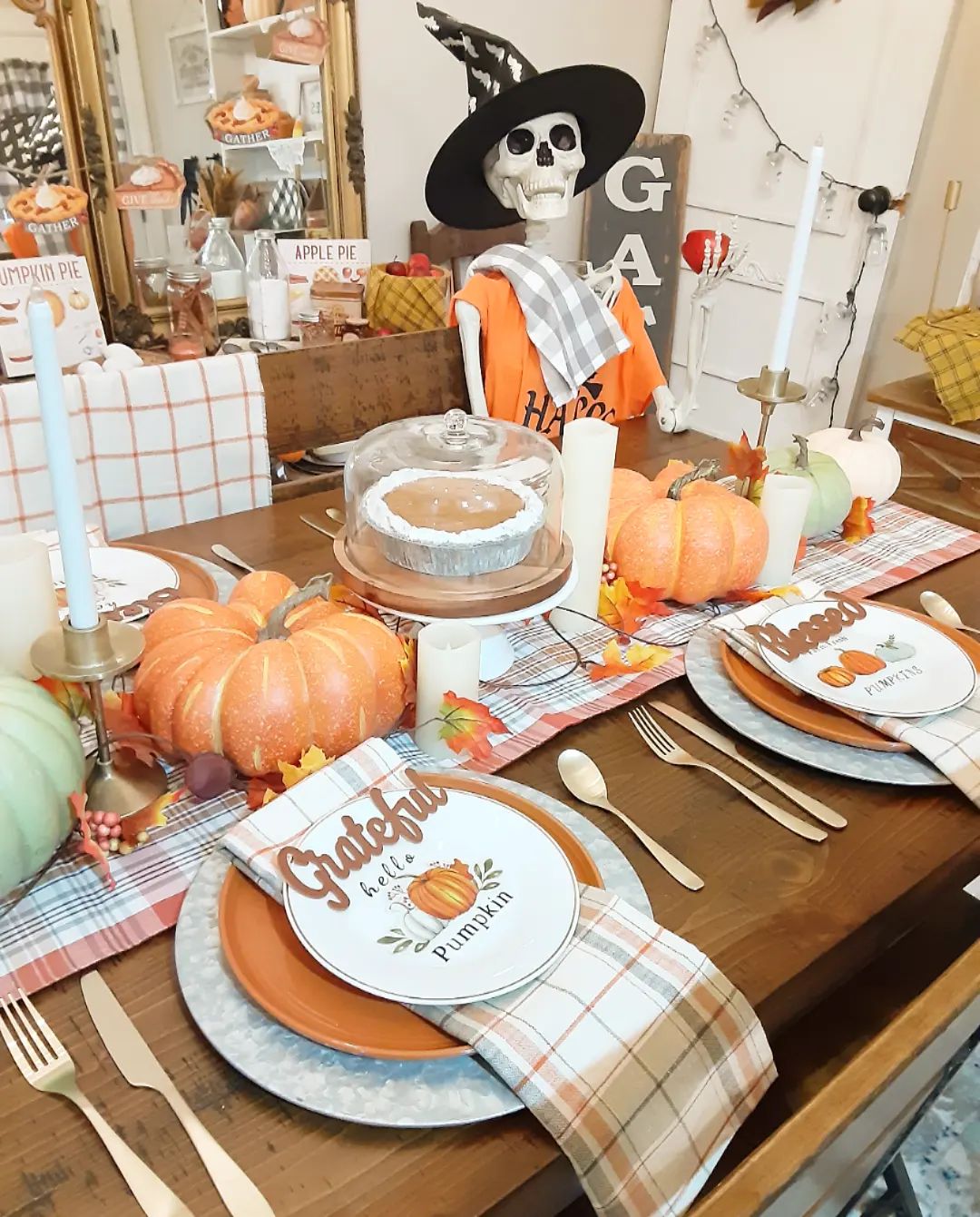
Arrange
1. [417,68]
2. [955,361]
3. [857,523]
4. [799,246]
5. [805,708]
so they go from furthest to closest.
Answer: [417,68] < [955,361] < [857,523] < [799,246] < [805,708]

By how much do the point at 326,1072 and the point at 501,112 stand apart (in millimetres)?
1729

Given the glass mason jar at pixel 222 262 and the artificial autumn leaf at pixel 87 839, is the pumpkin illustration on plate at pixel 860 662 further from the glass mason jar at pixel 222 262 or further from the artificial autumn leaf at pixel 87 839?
the glass mason jar at pixel 222 262

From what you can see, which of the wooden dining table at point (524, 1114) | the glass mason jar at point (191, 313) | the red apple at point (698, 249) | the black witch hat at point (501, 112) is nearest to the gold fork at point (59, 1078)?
the wooden dining table at point (524, 1114)

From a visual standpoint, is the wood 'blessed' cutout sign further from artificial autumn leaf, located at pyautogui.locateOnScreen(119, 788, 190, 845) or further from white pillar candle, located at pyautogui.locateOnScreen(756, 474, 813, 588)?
artificial autumn leaf, located at pyautogui.locateOnScreen(119, 788, 190, 845)

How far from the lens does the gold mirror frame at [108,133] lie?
5.85 feet

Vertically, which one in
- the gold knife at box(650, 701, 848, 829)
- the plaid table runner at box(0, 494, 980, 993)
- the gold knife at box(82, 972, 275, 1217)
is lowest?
the gold knife at box(650, 701, 848, 829)

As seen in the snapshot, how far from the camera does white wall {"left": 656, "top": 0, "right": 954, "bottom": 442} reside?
2.46 meters

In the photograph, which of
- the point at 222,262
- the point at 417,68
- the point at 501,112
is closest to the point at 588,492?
the point at 501,112

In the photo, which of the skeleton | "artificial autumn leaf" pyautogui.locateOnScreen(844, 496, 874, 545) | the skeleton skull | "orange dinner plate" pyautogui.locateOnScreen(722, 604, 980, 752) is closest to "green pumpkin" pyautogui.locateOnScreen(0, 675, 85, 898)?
"orange dinner plate" pyautogui.locateOnScreen(722, 604, 980, 752)

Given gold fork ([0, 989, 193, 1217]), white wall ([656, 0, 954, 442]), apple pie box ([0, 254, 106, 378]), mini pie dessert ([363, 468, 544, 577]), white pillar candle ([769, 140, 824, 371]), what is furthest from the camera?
white wall ([656, 0, 954, 442])

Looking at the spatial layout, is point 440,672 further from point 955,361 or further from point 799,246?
point 955,361

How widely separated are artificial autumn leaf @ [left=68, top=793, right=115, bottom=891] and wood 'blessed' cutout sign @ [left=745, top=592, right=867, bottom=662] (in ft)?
1.93

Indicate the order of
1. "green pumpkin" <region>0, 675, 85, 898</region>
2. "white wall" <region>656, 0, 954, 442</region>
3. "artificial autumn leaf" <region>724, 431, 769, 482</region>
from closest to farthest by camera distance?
"green pumpkin" <region>0, 675, 85, 898</region> < "artificial autumn leaf" <region>724, 431, 769, 482</region> < "white wall" <region>656, 0, 954, 442</region>

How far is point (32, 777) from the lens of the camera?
0.59 meters
